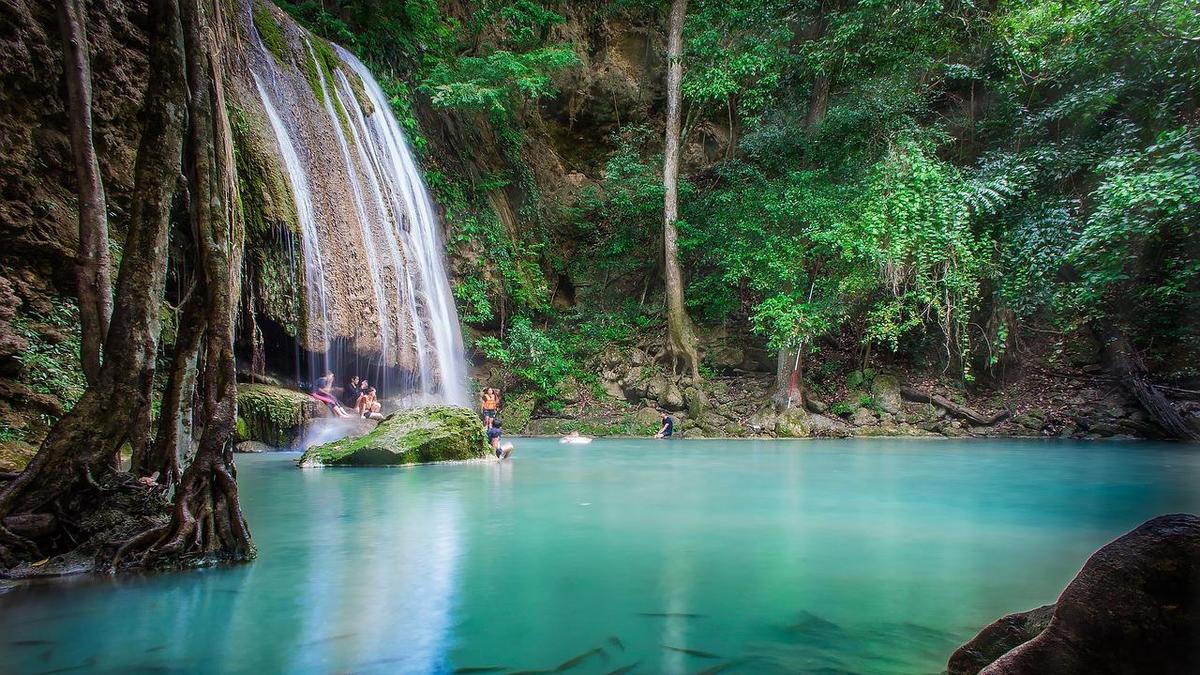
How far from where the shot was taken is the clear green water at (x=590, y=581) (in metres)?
2.23

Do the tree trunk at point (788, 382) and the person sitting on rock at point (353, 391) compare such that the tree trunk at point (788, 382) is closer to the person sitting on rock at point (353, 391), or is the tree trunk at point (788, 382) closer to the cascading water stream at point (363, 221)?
the cascading water stream at point (363, 221)

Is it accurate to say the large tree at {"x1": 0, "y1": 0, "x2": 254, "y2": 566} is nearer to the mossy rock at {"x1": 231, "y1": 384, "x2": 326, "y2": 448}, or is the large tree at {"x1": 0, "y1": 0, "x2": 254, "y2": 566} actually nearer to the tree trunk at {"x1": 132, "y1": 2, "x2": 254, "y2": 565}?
the tree trunk at {"x1": 132, "y1": 2, "x2": 254, "y2": 565}

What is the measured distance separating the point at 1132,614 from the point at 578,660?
1591mm

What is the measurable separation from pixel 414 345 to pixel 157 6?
31.3ft

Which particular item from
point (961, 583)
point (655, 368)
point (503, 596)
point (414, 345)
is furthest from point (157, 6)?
point (655, 368)

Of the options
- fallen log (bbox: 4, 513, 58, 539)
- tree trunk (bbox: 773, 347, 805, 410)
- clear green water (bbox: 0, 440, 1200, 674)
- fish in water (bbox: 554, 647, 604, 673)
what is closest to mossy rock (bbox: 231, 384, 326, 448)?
clear green water (bbox: 0, 440, 1200, 674)

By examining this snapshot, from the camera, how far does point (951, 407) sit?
15.2 meters

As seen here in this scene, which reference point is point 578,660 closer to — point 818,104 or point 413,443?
point 413,443

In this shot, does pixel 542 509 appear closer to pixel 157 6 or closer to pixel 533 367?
pixel 157 6

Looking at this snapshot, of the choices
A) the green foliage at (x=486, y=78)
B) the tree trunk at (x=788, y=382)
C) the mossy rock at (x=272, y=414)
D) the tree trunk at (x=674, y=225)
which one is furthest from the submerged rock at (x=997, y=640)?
the green foliage at (x=486, y=78)

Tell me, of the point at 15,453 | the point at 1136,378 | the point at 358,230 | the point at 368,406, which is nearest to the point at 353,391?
the point at 368,406

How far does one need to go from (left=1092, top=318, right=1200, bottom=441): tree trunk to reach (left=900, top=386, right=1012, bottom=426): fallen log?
2.47 metres

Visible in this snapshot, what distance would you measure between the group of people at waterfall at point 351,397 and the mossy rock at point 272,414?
0.48 metres

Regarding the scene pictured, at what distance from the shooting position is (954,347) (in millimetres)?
15844
